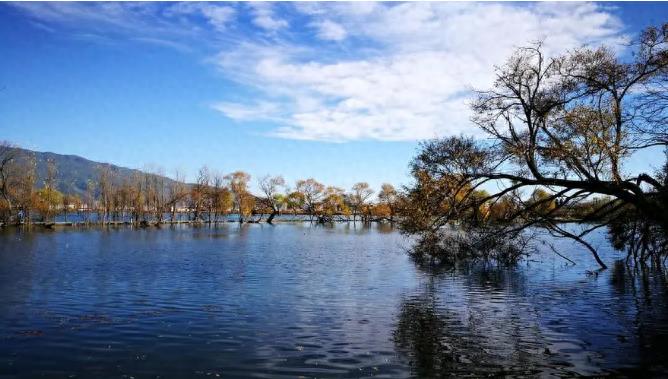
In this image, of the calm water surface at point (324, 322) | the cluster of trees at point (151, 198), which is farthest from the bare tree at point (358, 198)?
the calm water surface at point (324, 322)

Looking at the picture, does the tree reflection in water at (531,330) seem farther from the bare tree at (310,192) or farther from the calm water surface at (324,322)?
the bare tree at (310,192)

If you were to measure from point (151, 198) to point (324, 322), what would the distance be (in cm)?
11400

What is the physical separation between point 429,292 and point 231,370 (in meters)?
16.2

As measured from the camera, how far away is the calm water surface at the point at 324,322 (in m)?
13.6

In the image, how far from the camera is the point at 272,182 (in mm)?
166625

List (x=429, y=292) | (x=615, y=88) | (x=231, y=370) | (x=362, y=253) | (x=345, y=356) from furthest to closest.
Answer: (x=362, y=253)
(x=429, y=292)
(x=615, y=88)
(x=345, y=356)
(x=231, y=370)

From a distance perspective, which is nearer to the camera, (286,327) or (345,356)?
(345,356)

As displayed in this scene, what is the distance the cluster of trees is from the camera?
303ft

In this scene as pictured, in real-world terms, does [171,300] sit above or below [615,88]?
below

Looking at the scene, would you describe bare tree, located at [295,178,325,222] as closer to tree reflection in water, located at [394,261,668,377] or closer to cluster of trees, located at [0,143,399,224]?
cluster of trees, located at [0,143,399,224]

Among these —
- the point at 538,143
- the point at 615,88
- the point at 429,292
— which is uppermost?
the point at 615,88

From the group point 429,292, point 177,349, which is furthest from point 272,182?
point 177,349

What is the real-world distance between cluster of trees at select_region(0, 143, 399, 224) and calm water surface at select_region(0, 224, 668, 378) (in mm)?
10703

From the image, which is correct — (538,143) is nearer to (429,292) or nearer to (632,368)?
(429,292)
